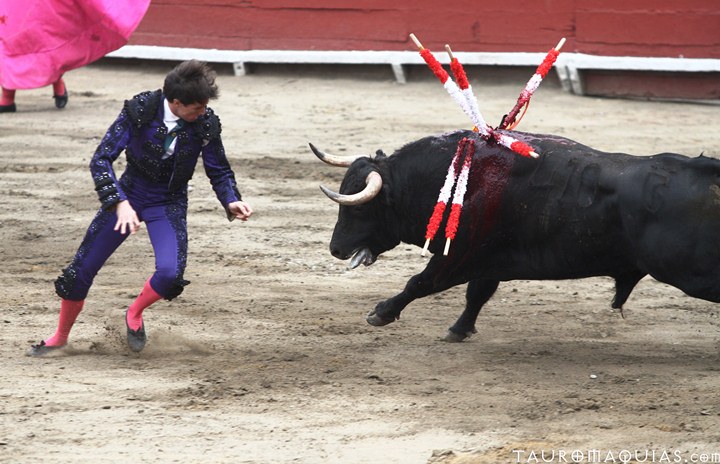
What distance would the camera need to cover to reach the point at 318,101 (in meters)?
Answer: 9.86

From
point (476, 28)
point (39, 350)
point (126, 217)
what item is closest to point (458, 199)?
point (126, 217)

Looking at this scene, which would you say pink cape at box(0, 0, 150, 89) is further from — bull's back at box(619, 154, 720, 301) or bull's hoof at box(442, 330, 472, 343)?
bull's back at box(619, 154, 720, 301)

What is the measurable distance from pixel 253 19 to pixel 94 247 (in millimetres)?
6907

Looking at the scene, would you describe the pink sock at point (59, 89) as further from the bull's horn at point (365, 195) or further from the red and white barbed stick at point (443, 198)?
the red and white barbed stick at point (443, 198)

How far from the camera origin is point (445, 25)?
34.0 ft

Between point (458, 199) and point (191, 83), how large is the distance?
1.04 metres

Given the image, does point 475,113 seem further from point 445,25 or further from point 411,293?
point 445,25

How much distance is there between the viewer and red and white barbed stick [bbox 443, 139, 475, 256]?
436cm

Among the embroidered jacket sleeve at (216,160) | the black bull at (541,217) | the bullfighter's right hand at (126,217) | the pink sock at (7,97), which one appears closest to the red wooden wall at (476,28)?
the pink sock at (7,97)

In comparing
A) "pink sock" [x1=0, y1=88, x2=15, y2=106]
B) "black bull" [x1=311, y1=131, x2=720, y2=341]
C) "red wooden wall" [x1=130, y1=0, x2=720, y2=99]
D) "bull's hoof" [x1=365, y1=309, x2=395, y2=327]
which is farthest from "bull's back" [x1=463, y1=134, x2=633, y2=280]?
"pink sock" [x1=0, y1=88, x2=15, y2=106]

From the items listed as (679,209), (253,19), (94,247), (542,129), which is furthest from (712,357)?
(253,19)

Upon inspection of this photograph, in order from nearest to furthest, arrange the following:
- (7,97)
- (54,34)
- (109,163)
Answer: (109,163)
(54,34)
(7,97)

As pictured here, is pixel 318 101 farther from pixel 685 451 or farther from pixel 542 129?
pixel 685 451

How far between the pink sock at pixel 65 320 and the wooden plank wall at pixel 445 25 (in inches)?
251
